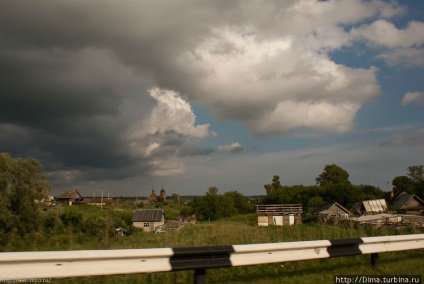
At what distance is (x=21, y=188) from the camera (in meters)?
48.6

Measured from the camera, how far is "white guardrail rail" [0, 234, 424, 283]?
4180mm

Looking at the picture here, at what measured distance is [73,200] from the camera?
15462 cm

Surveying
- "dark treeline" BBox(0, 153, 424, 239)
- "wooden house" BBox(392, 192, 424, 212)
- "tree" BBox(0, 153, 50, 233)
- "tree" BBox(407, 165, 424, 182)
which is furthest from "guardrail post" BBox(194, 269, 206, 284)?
"tree" BBox(407, 165, 424, 182)

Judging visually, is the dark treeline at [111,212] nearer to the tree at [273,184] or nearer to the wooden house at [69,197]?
the tree at [273,184]

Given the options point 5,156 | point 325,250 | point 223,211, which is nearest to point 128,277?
point 325,250

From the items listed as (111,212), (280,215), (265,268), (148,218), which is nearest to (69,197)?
(111,212)

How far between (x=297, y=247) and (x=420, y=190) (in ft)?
309

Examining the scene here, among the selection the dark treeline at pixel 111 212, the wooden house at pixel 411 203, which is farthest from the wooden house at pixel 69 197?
the wooden house at pixel 411 203

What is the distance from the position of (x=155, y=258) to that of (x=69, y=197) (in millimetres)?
158089

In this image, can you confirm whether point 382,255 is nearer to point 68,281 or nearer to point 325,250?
point 325,250

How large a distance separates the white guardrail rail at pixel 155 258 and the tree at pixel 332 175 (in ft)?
364

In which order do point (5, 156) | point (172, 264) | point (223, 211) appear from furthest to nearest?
1. point (223, 211)
2. point (5, 156)
3. point (172, 264)

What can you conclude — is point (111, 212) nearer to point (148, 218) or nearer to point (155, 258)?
point (148, 218)

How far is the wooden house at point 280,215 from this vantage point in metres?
57.3
